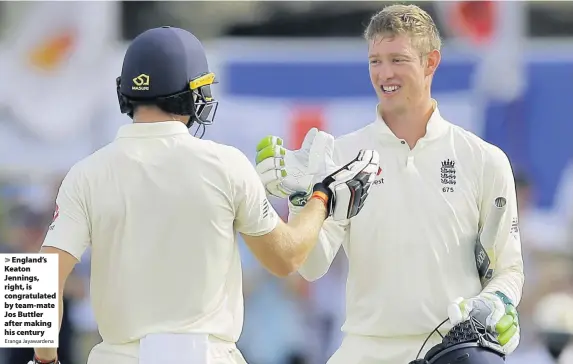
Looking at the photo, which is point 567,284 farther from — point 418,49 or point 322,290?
point 418,49

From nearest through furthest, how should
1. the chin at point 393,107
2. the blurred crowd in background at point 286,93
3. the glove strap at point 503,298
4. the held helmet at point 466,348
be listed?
the held helmet at point 466,348
the glove strap at point 503,298
the chin at point 393,107
the blurred crowd in background at point 286,93

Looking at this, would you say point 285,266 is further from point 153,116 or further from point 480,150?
point 480,150

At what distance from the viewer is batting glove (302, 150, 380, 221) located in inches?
153

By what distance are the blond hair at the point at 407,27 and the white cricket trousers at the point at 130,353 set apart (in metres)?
1.33

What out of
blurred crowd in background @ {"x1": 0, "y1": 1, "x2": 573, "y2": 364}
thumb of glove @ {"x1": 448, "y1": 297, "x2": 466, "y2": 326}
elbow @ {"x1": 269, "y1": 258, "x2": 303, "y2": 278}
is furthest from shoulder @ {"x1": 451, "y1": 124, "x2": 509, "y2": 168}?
blurred crowd in background @ {"x1": 0, "y1": 1, "x2": 573, "y2": 364}

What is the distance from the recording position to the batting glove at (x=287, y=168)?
13.3 ft

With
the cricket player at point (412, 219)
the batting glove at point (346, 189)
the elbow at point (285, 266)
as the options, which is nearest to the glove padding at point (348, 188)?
the batting glove at point (346, 189)

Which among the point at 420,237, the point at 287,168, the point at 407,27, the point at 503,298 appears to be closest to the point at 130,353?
the point at 287,168

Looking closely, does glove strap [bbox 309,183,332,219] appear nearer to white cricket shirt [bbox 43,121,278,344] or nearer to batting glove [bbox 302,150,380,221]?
batting glove [bbox 302,150,380,221]

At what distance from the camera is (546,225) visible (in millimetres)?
7816

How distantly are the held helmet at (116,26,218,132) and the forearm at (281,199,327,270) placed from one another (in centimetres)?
46

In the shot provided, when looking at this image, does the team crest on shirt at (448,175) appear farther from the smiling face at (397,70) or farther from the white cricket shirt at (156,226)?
the white cricket shirt at (156,226)

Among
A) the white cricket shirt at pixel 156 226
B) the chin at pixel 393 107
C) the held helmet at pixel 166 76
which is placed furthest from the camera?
the chin at pixel 393 107

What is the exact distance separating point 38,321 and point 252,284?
4191 mm
